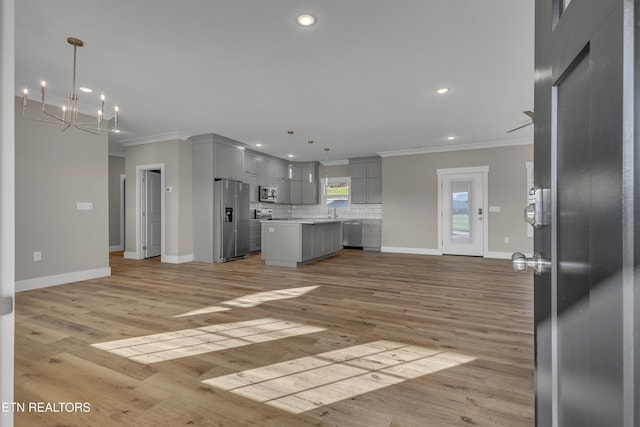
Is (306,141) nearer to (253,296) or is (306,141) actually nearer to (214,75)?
(214,75)

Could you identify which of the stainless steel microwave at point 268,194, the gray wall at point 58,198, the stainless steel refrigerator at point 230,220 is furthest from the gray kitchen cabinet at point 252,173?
the gray wall at point 58,198

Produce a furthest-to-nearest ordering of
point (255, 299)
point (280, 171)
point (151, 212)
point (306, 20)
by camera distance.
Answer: point (280, 171)
point (151, 212)
point (255, 299)
point (306, 20)

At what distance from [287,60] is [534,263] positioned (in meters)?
3.19

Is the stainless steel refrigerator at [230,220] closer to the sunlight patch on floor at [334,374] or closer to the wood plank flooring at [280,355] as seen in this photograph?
the wood plank flooring at [280,355]

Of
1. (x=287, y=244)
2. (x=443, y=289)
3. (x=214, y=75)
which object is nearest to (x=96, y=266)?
(x=287, y=244)

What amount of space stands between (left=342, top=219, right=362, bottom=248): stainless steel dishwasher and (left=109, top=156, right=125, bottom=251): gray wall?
5798mm

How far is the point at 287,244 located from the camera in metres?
5.89

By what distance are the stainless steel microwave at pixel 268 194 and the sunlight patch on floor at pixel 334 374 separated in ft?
20.1

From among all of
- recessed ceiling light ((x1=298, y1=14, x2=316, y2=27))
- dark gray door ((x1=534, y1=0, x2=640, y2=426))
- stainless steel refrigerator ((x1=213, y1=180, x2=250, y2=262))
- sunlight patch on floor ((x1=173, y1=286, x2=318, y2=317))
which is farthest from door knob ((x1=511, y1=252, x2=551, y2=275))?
stainless steel refrigerator ((x1=213, y1=180, x2=250, y2=262))

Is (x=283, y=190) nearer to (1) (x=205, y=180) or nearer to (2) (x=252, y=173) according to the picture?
(2) (x=252, y=173)

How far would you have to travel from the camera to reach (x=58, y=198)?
4473 mm

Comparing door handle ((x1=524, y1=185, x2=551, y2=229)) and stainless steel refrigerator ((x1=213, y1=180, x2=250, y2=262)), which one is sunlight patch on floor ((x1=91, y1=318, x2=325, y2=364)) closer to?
door handle ((x1=524, y1=185, x2=551, y2=229))

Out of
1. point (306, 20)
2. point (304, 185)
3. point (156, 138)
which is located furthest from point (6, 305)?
point (304, 185)

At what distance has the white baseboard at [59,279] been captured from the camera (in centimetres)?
409
